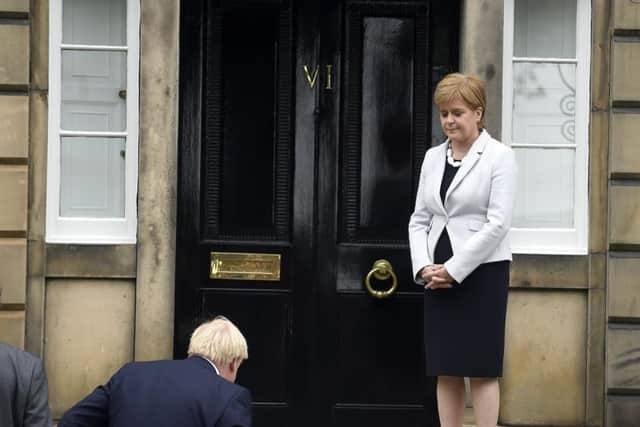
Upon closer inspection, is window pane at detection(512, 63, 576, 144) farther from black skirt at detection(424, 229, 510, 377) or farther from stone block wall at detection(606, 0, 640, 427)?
black skirt at detection(424, 229, 510, 377)

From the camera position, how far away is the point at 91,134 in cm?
1009

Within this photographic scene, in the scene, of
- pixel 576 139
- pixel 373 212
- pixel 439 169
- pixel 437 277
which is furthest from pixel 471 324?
pixel 576 139

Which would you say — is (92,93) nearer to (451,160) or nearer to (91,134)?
(91,134)

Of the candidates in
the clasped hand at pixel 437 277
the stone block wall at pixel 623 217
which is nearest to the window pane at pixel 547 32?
the stone block wall at pixel 623 217

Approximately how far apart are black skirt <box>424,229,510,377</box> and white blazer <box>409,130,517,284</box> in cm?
8

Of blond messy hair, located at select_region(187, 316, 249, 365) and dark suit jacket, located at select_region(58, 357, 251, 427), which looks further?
blond messy hair, located at select_region(187, 316, 249, 365)

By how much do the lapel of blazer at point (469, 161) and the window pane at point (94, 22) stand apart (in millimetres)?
2722

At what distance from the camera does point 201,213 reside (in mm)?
10133

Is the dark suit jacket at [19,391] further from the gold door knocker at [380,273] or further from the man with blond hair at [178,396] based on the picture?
the gold door knocker at [380,273]

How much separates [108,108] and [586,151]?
2865mm

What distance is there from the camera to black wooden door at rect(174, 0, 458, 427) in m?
10.1

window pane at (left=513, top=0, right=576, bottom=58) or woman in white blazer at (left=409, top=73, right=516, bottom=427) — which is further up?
window pane at (left=513, top=0, right=576, bottom=58)

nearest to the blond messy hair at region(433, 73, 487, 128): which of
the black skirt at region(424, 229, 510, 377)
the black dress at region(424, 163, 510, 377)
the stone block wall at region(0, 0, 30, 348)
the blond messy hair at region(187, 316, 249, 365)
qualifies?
the black dress at region(424, 163, 510, 377)

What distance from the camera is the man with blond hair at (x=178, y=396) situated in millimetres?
6207
